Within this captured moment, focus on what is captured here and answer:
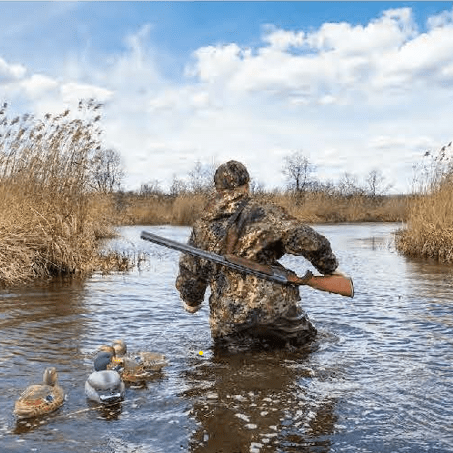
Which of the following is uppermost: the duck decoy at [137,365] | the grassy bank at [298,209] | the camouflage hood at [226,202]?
the grassy bank at [298,209]

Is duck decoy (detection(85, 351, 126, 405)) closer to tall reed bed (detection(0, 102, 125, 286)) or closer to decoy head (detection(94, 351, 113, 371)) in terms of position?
decoy head (detection(94, 351, 113, 371))

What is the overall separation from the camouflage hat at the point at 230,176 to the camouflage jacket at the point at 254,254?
0.08m

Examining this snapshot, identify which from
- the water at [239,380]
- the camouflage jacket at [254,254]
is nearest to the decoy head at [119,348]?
the water at [239,380]

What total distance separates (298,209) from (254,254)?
2999cm

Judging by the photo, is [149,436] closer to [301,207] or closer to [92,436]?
[92,436]

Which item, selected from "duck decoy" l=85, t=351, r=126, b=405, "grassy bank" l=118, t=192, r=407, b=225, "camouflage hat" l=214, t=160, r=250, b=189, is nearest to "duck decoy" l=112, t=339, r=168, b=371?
"duck decoy" l=85, t=351, r=126, b=405

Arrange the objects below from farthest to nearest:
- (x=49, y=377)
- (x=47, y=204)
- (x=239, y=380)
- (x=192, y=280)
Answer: (x=47, y=204)
(x=192, y=280)
(x=239, y=380)
(x=49, y=377)

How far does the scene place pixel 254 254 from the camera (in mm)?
6152

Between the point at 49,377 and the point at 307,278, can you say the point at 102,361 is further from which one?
the point at 307,278

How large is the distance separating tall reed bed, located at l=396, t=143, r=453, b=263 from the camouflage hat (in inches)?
390

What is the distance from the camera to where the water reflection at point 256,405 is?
174 inches

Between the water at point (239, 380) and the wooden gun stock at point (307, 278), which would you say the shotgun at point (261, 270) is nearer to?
the wooden gun stock at point (307, 278)

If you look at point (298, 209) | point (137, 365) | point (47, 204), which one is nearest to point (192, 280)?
point (137, 365)

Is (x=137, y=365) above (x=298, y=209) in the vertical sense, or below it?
below
